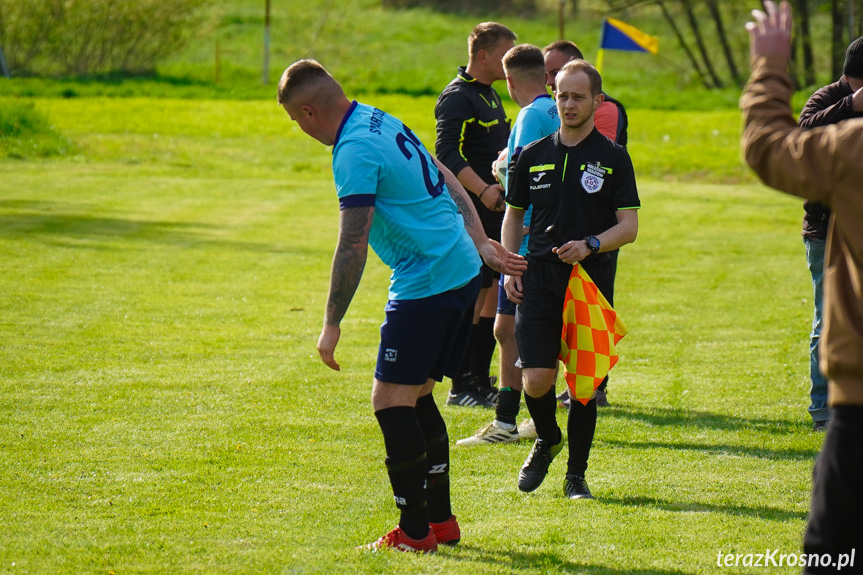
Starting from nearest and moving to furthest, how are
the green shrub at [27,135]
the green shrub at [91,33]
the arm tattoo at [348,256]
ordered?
the arm tattoo at [348,256]
the green shrub at [27,135]
the green shrub at [91,33]

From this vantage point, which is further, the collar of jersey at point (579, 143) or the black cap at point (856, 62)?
the black cap at point (856, 62)

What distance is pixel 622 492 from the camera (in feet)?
16.6

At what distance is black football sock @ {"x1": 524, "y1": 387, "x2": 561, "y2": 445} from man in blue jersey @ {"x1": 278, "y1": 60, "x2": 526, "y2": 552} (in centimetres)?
92

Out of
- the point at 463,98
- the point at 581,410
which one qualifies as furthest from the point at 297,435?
the point at 463,98

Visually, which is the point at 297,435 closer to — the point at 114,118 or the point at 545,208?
the point at 545,208

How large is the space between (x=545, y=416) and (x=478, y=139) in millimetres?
2616

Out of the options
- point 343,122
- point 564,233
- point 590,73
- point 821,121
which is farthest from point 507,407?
point 343,122

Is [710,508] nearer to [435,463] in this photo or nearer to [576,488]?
[576,488]

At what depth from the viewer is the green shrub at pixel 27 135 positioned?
2088 cm

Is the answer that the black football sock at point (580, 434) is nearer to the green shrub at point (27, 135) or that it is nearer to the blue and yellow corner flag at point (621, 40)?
the blue and yellow corner flag at point (621, 40)

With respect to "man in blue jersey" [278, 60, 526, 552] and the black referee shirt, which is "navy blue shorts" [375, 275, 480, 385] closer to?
"man in blue jersey" [278, 60, 526, 552]

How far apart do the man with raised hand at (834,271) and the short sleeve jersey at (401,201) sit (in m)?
1.53

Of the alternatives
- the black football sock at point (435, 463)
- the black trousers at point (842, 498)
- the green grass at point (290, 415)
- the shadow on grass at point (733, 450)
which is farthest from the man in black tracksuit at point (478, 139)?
the black trousers at point (842, 498)

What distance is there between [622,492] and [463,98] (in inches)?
120
